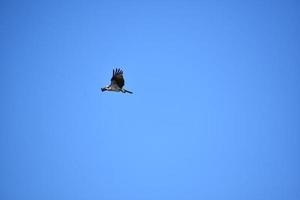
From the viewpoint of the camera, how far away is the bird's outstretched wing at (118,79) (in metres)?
79.6

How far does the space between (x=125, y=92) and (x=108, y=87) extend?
1.48 metres

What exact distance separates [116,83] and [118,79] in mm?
830

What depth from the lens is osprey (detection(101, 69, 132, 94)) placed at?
261 feet

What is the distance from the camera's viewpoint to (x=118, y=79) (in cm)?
8025

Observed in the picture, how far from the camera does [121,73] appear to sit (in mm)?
79625

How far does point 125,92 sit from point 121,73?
3.35 metres

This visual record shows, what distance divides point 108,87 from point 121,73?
3050mm

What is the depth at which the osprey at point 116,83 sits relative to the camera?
261 feet

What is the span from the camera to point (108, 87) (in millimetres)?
82250

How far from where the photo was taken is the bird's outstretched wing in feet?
261

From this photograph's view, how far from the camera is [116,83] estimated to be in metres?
81.0
